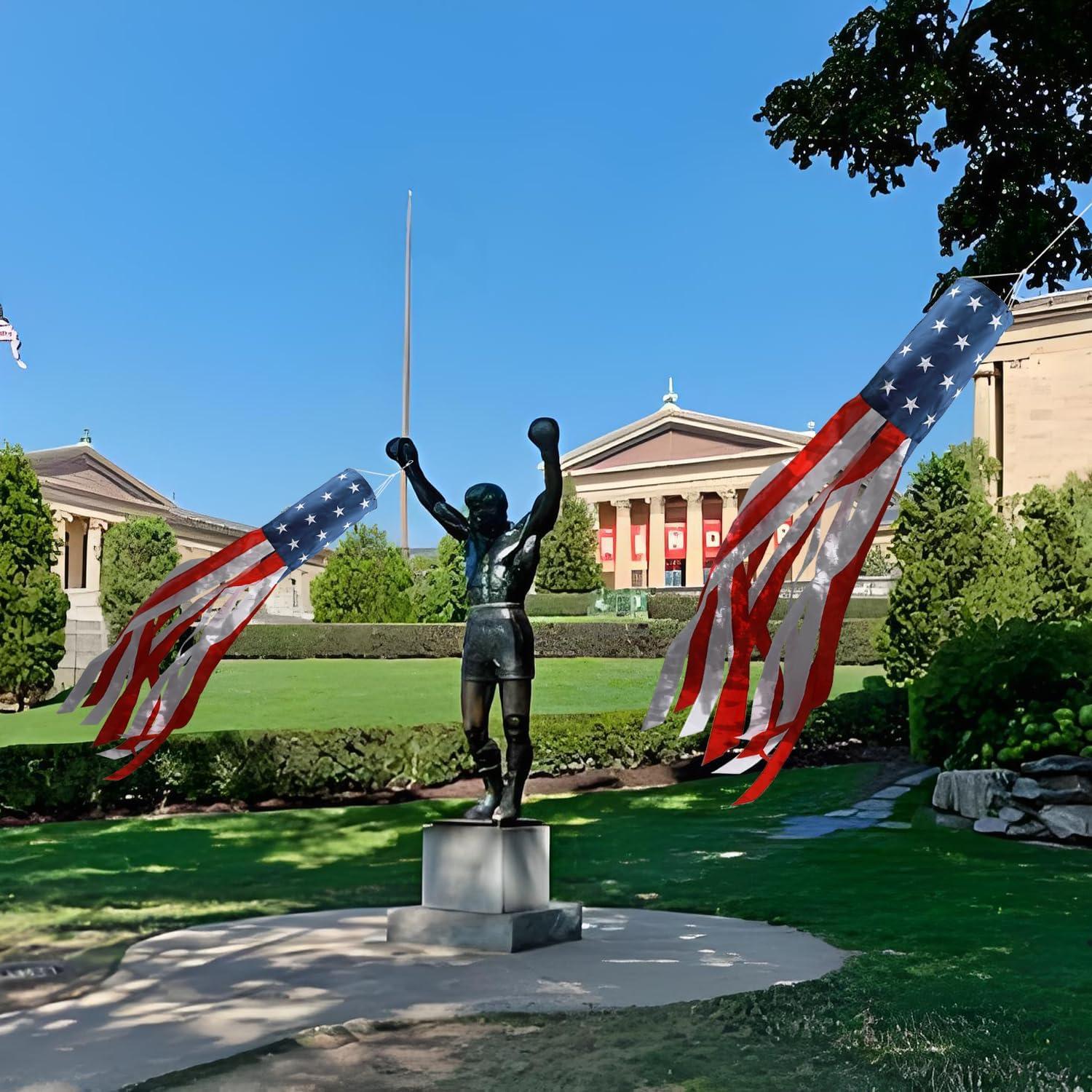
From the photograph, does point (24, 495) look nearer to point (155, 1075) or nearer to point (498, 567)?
point (498, 567)

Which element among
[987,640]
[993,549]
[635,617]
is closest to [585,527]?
[635,617]

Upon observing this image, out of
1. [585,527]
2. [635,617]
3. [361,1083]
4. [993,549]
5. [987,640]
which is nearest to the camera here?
[361,1083]

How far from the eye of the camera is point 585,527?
1789 inches

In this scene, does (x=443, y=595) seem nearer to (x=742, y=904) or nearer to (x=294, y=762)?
(x=294, y=762)

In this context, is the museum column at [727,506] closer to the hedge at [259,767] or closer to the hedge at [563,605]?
the hedge at [563,605]

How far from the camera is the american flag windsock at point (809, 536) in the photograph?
5594mm

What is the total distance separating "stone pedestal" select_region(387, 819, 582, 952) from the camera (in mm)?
6668

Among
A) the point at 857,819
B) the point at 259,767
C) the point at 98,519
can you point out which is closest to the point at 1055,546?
the point at 857,819

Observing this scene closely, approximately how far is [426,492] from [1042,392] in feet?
155

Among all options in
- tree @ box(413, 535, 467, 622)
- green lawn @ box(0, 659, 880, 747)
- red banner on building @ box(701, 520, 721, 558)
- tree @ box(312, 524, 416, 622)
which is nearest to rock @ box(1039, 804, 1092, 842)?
green lawn @ box(0, 659, 880, 747)

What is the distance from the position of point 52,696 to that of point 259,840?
14681mm

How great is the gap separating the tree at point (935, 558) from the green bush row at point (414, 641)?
37.5ft

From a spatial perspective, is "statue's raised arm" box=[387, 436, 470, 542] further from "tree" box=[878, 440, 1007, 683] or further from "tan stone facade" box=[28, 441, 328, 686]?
"tan stone facade" box=[28, 441, 328, 686]

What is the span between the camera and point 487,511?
7.34m
